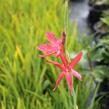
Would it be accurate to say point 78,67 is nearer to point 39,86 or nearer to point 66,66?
point 39,86

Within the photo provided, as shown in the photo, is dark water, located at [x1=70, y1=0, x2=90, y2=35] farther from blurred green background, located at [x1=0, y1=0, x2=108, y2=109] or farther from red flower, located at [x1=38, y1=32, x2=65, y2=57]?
red flower, located at [x1=38, y1=32, x2=65, y2=57]

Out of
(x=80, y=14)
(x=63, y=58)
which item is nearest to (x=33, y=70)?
(x=63, y=58)

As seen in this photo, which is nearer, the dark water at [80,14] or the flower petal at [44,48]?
the flower petal at [44,48]

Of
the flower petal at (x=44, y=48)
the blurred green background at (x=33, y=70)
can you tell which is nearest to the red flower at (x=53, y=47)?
the flower petal at (x=44, y=48)

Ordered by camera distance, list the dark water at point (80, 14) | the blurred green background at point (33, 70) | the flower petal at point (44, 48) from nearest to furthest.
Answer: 1. the flower petal at point (44, 48)
2. the blurred green background at point (33, 70)
3. the dark water at point (80, 14)

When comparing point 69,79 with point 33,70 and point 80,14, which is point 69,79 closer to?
point 33,70

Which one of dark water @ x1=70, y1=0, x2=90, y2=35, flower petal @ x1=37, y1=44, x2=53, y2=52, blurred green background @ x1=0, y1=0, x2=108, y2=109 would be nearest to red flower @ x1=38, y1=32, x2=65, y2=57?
flower petal @ x1=37, y1=44, x2=53, y2=52

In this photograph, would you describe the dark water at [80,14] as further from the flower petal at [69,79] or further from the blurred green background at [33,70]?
the flower petal at [69,79]

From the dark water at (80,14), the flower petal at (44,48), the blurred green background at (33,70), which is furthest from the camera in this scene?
the dark water at (80,14)

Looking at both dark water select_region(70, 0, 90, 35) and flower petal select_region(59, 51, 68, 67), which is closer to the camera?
flower petal select_region(59, 51, 68, 67)
